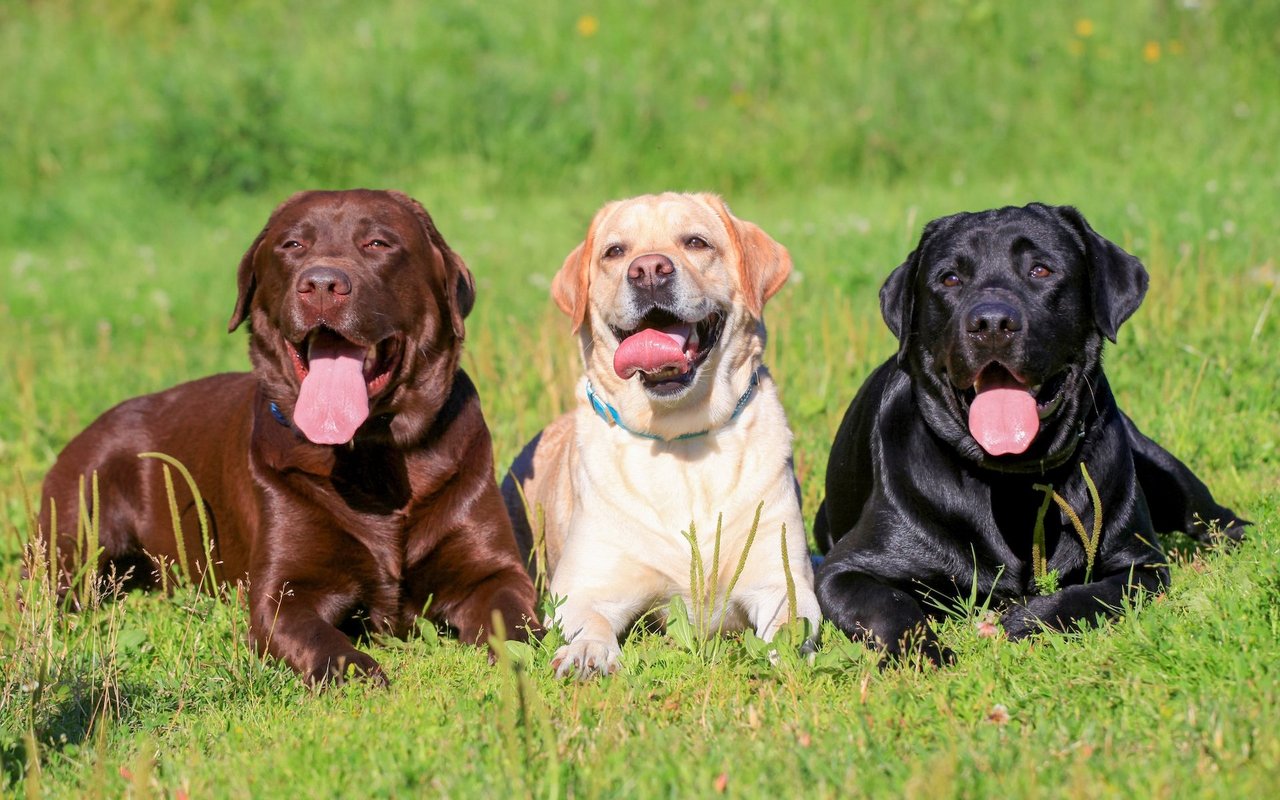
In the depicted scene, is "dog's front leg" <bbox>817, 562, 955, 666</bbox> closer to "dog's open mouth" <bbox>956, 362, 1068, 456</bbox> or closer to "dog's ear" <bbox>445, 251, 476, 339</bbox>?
"dog's open mouth" <bbox>956, 362, 1068, 456</bbox>

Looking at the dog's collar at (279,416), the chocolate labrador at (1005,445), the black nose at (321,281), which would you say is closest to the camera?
the chocolate labrador at (1005,445)

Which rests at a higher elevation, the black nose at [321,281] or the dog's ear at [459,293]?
the black nose at [321,281]

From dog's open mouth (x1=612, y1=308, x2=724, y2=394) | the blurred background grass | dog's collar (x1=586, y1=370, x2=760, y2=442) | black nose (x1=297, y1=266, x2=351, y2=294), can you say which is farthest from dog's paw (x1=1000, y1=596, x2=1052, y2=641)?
the blurred background grass

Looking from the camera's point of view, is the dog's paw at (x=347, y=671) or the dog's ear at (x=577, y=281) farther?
the dog's ear at (x=577, y=281)

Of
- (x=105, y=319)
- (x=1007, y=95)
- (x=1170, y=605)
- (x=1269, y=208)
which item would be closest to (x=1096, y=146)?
(x=1007, y=95)

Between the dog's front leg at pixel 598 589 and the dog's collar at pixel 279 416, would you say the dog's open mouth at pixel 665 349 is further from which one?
the dog's collar at pixel 279 416

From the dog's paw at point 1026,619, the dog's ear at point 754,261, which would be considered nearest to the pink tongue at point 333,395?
the dog's ear at point 754,261

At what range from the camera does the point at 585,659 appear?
13.7 feet

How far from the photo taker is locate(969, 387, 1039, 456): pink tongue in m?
4.29

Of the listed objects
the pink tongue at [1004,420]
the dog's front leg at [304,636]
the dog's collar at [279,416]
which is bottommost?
the dog's front leg at [304,636]

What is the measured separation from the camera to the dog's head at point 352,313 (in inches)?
178

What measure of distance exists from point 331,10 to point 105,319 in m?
8.08

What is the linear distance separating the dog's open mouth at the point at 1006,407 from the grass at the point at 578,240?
1.73ft

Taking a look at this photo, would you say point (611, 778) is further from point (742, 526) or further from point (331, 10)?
point (331, 10)
